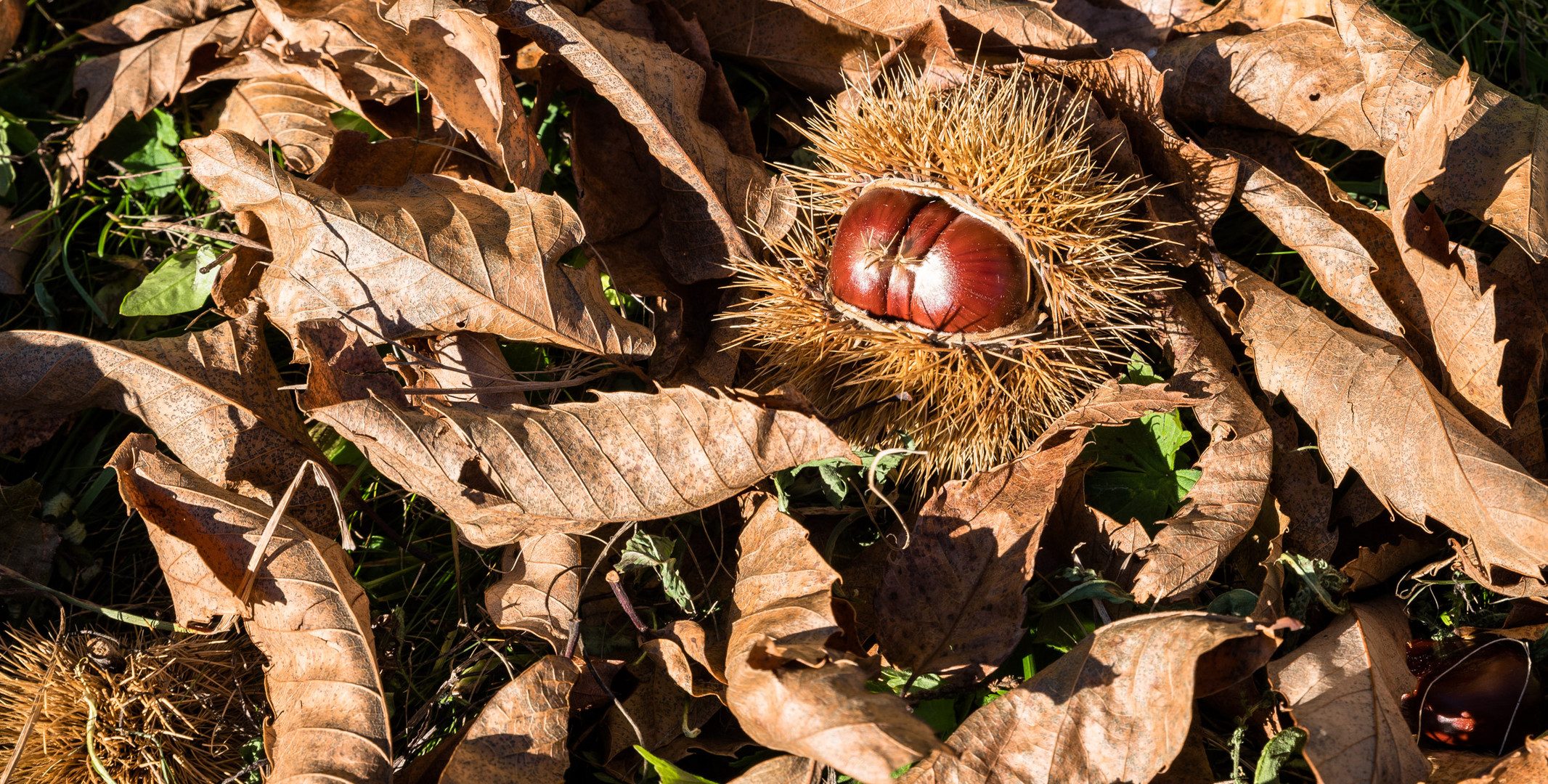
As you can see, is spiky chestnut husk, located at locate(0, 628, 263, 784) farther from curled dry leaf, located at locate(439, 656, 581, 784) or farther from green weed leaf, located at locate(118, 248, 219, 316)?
green weed leaf, located at locate(118, 248, 219, 316)

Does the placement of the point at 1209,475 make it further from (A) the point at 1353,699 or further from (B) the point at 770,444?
(B) the point at 770,444

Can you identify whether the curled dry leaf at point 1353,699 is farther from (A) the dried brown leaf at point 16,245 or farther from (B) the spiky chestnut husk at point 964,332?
(A) the dried brown leaf at point 16,245

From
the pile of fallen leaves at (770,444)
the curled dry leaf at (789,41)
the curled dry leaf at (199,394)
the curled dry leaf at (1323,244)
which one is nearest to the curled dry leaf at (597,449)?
the pile of fallen leaves at (770,444)

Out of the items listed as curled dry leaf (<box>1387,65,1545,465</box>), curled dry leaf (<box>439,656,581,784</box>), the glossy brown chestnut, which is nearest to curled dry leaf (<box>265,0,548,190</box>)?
the glossy brown chestnut

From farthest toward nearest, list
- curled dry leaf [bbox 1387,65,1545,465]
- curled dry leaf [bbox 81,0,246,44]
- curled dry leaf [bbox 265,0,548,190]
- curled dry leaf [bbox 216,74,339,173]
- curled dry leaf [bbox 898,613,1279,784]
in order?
1. curled dry leaf [bbox 81,0,246,44]
2. curled dry leaf [bbox 216,74,339,173]
3. curled dry leaf [bbox 265,0,548,190]
4. curled dry leaf [bbox 1387,65,1545,465]
5. curled dry leaf [bbox 898,613,1279,784]

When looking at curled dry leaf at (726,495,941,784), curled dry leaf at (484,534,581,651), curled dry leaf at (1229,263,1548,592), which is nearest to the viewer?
curled dry leaf at (726,495,941,784)

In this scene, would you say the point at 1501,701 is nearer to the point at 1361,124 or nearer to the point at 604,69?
the point at 1361,124

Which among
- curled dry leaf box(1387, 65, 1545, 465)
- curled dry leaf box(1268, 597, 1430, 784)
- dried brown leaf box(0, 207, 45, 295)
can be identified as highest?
curled dry leaf box(1387, 65, 1545, 465)
